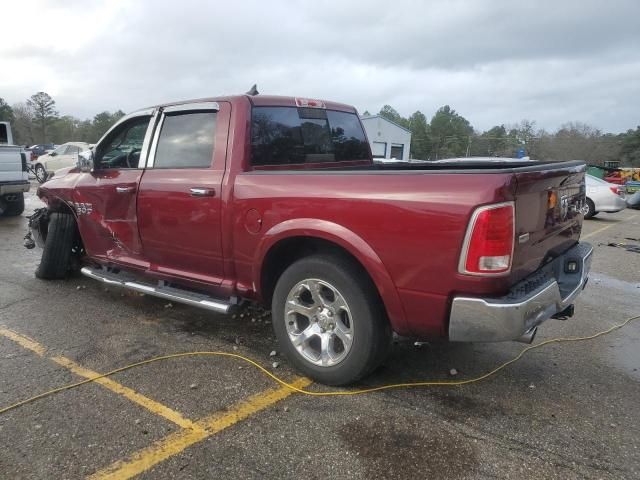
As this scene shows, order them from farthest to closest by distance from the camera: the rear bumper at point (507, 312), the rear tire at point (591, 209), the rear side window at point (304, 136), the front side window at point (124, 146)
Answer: the rear tire at point (591, 209) < the front side window at point (124, 146) < the rear side window at point (304, 136) < the rear bumper at point (507, 312)

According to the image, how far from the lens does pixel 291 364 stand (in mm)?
3695

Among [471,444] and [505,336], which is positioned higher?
[505,336]

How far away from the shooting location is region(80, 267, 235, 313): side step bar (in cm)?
383

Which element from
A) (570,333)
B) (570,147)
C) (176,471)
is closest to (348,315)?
(176,471)

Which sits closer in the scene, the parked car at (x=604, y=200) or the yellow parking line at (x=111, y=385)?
the yellow parking line at (x=111, y=385)

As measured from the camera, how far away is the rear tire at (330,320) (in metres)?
3.15

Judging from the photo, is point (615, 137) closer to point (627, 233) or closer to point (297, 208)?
point (627, 233)

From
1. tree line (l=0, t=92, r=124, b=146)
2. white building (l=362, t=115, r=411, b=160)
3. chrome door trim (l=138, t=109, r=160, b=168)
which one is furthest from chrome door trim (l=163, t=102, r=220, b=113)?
tree line (l=0, t=92, r=124, b=146)

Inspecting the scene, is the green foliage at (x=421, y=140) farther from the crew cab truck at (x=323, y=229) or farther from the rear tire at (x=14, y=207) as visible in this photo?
the crew cab truck at (x=323, y=229)

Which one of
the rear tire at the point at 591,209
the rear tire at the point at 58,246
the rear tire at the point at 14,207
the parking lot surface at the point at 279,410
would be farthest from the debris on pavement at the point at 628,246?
the rear tire at the point at 14,207

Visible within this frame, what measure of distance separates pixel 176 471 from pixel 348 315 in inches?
52.2

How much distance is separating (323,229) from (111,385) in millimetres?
1752

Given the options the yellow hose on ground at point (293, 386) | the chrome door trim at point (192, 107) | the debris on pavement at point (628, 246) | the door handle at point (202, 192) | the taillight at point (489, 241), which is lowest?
the debris on pavement at point (628, 246)

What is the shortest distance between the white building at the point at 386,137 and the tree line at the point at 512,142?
828 cm
